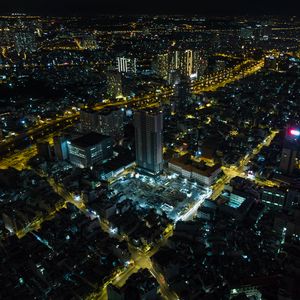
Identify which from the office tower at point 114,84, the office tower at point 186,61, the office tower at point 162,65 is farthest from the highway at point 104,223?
the office tower at point 162,65

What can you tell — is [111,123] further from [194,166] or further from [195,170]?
[195,170]

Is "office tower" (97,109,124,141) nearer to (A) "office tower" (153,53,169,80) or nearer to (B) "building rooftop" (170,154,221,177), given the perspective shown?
(B) "building rooftop" (170,154,221,177)

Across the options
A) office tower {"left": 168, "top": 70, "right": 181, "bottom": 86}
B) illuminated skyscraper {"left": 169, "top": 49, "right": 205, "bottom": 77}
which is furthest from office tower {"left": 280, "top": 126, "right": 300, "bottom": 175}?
illuminated skyscraper {"left": 169, "top": 49, "right": 205, "bottom": 77}

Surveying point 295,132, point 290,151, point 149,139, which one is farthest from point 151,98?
point 290,151

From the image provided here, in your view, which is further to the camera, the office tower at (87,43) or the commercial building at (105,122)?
the office tower at (87,43)

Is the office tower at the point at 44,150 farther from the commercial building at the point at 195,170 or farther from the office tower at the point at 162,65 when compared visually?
the office tower at the point at 162,65

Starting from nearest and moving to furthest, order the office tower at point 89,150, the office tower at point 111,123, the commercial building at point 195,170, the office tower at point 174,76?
the commercial building at point 195,170 < the office tower at point 89,150 < the office tower at point 111,123 < the office tower at point 174,76
